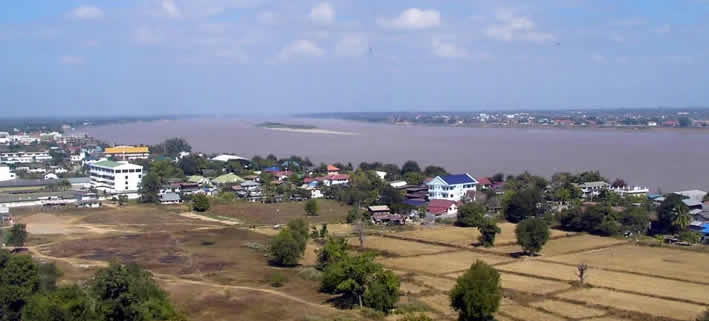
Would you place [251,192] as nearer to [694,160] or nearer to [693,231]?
[693,231]

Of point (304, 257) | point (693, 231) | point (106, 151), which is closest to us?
point (304, 257)

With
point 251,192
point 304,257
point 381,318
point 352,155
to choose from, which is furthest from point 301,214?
point 352,155

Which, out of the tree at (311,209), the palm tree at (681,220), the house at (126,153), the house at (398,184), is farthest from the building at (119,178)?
the palm tree at (681,220)

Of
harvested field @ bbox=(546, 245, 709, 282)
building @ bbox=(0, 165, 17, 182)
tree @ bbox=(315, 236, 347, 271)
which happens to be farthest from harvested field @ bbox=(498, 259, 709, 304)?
building @ bbox=(0, 165, 17, 182)

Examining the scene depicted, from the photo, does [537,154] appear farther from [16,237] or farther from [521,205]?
[16,237]

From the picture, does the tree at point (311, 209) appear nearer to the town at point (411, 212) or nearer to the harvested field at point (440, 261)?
the town at point (411, 212)

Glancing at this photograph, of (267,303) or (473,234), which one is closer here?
(267,303)
